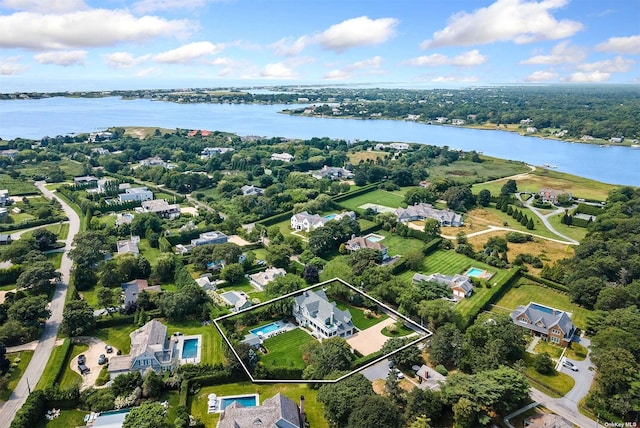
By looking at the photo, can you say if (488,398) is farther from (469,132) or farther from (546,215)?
(469,132)

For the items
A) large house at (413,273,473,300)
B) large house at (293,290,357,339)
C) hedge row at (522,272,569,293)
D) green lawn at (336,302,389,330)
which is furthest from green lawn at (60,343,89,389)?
hedge row at (522,272,569,293)

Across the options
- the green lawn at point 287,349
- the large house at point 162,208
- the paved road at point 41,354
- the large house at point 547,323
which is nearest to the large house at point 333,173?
the large house at point 162,208

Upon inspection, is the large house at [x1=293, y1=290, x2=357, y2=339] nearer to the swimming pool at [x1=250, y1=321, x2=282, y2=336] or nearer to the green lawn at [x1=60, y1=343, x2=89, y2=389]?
the swimming pool at [x1=250, y1=321, x2=282, y2=336]

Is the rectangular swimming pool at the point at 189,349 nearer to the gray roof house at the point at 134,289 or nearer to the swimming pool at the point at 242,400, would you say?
the swimming pool at the point at 242,400

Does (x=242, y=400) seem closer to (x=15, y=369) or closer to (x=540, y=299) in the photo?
(x=15, y=369)

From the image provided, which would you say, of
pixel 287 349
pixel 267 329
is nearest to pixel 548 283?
pixel 287 349

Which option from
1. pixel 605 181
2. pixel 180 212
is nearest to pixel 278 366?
pixel 180 212

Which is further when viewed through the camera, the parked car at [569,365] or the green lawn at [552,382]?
the parked car at [569,365]
